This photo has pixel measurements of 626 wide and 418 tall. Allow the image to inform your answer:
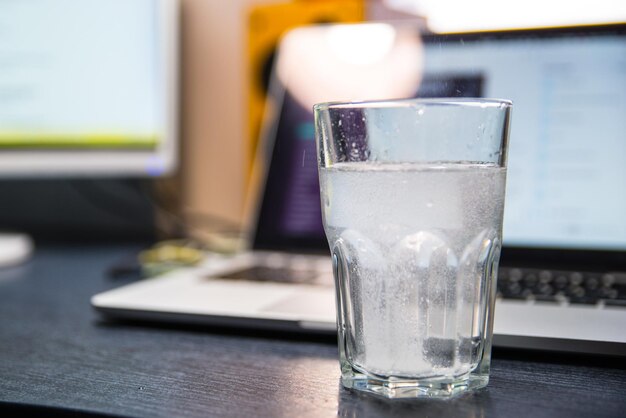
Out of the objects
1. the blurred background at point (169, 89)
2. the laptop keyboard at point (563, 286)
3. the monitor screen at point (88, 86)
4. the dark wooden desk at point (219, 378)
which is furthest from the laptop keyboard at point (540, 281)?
the monitor screen at point (88, 86)

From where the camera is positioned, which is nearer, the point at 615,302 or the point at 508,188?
the point at 615,302

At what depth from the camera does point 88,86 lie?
889 millimetres

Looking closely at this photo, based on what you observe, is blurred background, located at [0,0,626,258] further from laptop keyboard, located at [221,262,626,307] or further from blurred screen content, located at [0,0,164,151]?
laptop keyboard, located at [221,262,626,307]

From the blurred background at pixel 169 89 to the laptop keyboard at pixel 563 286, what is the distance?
36 centimetres

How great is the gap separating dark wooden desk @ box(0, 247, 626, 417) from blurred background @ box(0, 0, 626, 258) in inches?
14.1

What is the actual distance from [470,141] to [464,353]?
11 centimetres

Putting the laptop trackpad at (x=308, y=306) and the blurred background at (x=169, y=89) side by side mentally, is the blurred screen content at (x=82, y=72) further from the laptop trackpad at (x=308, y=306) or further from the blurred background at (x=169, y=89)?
the laptop trackpad at (x=308, y=306)

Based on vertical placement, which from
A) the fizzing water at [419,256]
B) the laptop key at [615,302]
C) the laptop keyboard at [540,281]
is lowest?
the laptop keyboard at [540,281]

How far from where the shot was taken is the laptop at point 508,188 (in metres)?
0.46

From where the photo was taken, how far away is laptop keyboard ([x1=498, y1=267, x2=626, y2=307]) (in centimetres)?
48

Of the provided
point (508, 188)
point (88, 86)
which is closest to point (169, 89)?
point (88, 86)

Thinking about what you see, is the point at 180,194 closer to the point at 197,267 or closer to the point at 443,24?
the point at 197,267

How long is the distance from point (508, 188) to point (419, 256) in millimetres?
333

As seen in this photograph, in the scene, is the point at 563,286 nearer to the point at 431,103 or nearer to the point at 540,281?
the point at 540,281
